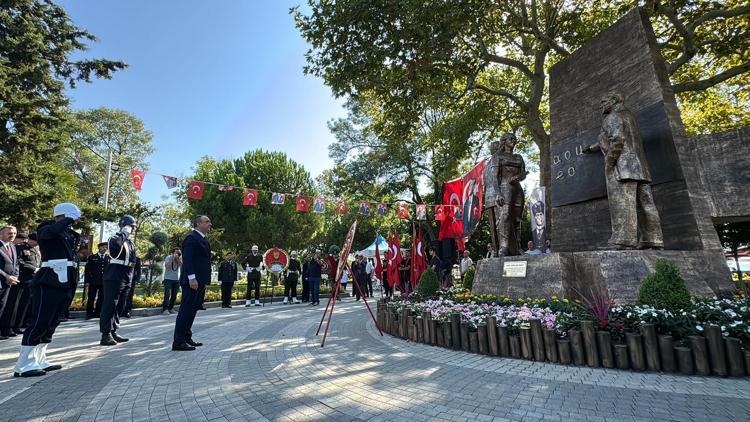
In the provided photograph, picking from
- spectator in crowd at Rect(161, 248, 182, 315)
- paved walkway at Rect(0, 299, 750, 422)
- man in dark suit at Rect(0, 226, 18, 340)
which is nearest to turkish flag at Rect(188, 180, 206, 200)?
spectator in crowd at Rect(161, 248, 182, 315)

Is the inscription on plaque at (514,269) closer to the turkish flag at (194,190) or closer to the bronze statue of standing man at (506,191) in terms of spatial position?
the bronze statue of standing man at (506,191)

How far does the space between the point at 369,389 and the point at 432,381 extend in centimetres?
69

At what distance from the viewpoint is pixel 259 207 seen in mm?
31891

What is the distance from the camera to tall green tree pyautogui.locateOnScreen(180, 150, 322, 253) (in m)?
30.5

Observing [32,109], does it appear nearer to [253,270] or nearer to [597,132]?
[253,270]

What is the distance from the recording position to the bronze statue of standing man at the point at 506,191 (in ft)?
26.2

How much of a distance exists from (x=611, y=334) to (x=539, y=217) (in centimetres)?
1074

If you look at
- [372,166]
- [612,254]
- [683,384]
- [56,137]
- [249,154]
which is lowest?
[683,384]

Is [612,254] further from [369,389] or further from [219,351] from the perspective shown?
[219,351]

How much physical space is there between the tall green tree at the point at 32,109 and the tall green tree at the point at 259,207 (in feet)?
48.9

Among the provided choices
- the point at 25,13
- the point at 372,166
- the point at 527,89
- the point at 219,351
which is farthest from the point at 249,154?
the point at 219,351

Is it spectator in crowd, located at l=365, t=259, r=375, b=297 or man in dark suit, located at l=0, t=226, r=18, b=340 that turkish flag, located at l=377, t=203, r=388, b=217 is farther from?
man in dark suit, located at l=0, t=226, r=18, b=340

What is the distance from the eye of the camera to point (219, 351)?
18.1ft

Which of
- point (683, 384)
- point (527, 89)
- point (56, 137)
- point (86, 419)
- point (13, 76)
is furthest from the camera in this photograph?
point (527, 89)
